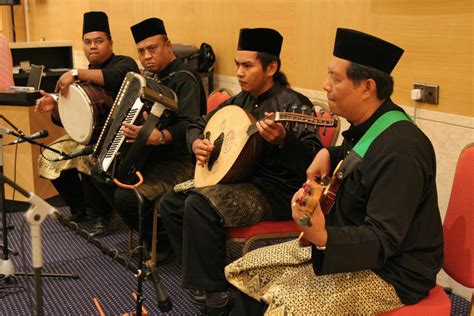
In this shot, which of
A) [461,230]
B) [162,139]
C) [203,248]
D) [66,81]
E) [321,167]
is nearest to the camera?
[461,230]

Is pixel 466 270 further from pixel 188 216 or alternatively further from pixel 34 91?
pixel 34 91

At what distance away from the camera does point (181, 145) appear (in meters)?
3.53

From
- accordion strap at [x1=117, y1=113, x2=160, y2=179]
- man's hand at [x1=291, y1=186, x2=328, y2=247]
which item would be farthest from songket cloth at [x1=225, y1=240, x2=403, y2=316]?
accordion strap at [x1=117, y1=113, x2=160, y2=179]

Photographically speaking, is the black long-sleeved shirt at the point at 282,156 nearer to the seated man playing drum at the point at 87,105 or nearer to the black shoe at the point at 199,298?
the black shoe at the point at 199,298

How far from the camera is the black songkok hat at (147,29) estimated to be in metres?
3.66

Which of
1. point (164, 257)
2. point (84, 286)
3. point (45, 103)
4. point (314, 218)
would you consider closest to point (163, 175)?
point (164, 257)

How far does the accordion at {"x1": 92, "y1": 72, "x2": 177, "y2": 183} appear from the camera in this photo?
3.25 meters

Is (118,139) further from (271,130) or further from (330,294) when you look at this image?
(330,294)

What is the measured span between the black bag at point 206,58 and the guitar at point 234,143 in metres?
1.60

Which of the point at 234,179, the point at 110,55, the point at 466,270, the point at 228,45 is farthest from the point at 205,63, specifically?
the point at 466,270

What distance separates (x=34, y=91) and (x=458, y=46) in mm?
2878

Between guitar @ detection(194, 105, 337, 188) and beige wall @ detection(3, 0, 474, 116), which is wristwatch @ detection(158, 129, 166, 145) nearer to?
guitar @ detection(194, 105, 337, 188)

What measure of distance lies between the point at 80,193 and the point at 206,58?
1.34 m

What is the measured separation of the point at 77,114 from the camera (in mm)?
3910
